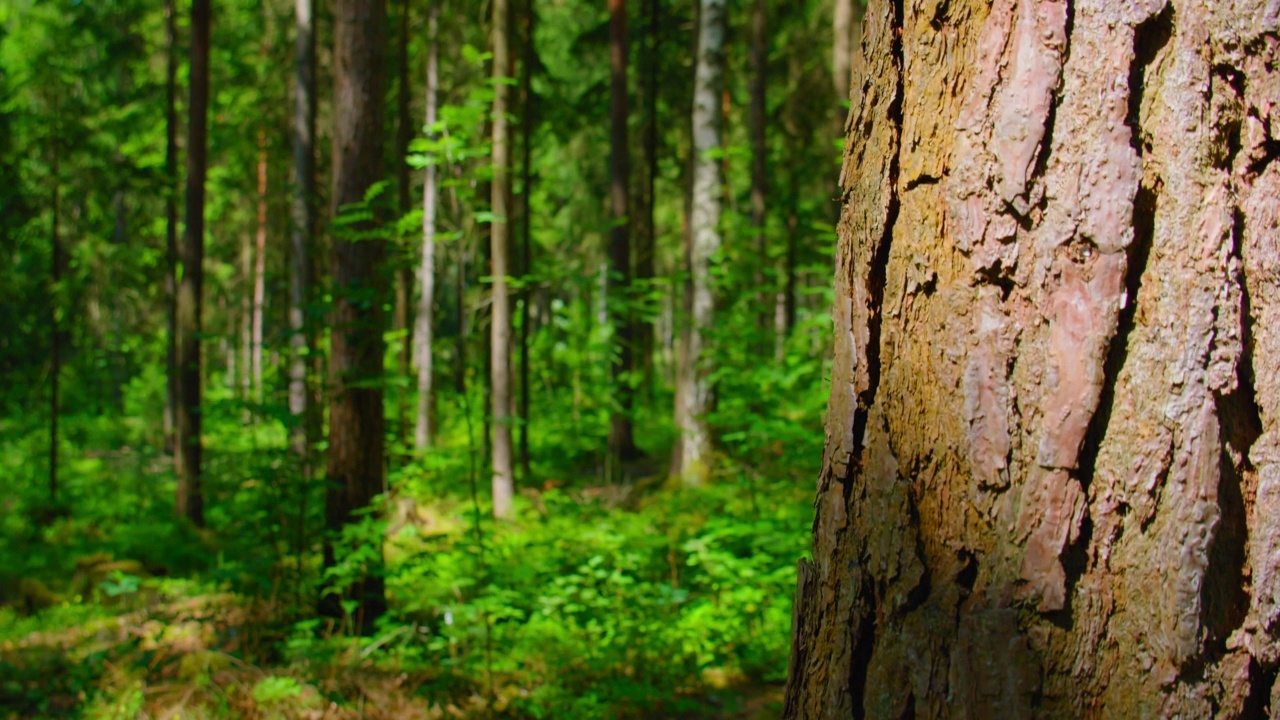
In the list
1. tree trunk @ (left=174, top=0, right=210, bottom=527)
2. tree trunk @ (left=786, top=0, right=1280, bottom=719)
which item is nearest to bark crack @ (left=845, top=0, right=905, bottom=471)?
tree trunk @ (left=786, top=0, right=1280, bottom=719)

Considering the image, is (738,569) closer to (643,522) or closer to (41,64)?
(643,522)

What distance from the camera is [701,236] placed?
9.45m

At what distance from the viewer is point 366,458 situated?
6.34 metres

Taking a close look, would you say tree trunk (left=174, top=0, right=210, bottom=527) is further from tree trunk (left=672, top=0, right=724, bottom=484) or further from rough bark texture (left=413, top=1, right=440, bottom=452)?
tree trunk (left=672, top=0, right=724, bottom=484)

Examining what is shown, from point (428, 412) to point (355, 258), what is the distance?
26.0ft

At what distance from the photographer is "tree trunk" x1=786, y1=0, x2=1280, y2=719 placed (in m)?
1.00

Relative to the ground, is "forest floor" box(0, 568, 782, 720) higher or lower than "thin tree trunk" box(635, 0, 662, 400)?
lower

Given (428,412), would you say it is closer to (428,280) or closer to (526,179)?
(428,280)

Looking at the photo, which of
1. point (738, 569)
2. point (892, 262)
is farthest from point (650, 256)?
point (892, 262)

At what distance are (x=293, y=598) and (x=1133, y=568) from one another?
6.10 meters

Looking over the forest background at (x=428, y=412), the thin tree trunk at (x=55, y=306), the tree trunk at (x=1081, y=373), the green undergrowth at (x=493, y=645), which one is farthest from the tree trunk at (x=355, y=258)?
the thin tree trunk at (x=55, y=306)

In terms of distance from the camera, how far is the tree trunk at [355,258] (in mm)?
6188

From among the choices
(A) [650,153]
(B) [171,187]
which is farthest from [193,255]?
(A) [650,153]

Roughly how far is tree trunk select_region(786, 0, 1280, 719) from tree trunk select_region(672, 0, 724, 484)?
24.8 feet
